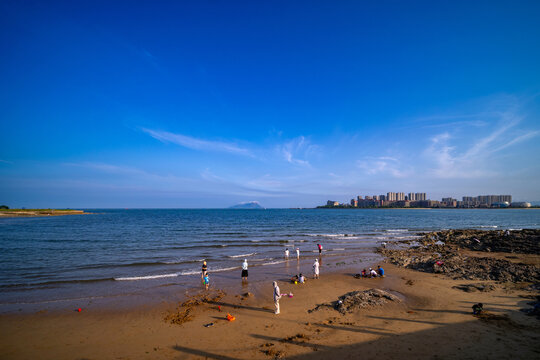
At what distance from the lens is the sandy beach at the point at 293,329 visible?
354 inches

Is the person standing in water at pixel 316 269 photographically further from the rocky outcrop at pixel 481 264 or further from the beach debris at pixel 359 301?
the rocky outcrop at pixel 481 264

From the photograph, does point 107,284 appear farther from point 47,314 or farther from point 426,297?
point 426,297

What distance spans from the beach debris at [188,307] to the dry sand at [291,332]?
24cm

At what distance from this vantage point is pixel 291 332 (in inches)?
412

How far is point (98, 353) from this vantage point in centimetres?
940

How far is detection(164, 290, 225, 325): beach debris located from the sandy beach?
0.06 m

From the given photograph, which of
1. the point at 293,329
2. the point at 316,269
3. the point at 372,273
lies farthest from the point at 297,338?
the point at 372,273

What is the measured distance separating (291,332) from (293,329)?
289 mm

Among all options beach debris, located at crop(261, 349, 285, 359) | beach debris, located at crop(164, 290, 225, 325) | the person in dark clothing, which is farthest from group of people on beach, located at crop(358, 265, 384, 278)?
beach debris, located at crop(261, 349, 285, 359)

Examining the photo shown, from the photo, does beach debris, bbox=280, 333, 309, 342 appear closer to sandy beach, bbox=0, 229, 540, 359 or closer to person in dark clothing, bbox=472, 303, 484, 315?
sandy beach, bbox=0, 229, 540, 359

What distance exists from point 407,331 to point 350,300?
10.8 feet

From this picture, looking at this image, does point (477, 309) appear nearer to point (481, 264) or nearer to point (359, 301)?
point (359, 301)

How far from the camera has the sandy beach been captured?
8984 millimetres

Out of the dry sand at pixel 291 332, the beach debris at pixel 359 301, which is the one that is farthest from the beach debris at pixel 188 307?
the beach debris at pixel 359 301
